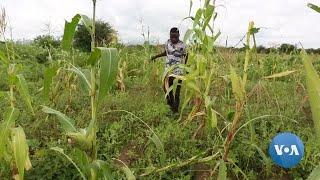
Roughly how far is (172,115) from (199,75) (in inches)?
40.5

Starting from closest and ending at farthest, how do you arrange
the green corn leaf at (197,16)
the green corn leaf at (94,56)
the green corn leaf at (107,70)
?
the green corn leaf at (107,70), the green corn leaf at (94,56), the green corn leaf at (197,16)

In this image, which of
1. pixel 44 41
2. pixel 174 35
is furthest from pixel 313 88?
pixel 44 41

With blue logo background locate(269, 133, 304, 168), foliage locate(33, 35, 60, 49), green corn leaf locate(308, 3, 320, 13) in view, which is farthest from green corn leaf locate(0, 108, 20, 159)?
foliage locate(33, 35, 60, 49)

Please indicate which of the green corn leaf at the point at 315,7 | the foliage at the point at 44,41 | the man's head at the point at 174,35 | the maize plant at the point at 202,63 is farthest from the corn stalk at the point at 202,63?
the foliage at the point at 44,41

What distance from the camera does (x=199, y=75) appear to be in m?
3.49

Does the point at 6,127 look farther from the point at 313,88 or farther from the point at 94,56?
the point at 313,88

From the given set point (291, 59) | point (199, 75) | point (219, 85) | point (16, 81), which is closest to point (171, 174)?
point (199, 75)

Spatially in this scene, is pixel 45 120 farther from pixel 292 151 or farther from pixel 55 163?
pixel 292 151

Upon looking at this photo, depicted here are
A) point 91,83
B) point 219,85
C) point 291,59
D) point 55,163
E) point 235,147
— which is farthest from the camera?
point 291,59

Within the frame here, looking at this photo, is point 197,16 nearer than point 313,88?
No

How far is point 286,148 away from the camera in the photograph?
7.73 ft

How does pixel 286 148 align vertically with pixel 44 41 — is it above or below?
below

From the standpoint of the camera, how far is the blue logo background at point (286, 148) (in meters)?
2.29

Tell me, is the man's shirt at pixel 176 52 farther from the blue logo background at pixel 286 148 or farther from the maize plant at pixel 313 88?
the maize plant at pixel 313 88
